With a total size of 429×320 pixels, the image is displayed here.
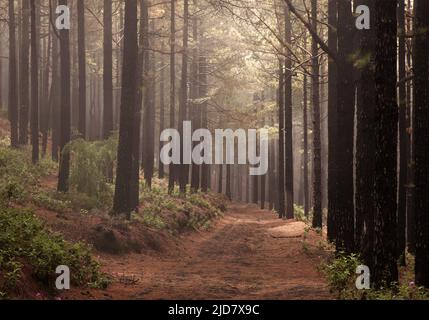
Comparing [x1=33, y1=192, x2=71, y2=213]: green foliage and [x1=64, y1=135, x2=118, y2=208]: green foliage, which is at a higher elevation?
[x1=64, y1=135, x2=118, y2=208]: green foliage

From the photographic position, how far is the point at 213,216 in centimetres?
2802

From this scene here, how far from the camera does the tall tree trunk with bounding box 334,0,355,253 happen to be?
1219 centimetres

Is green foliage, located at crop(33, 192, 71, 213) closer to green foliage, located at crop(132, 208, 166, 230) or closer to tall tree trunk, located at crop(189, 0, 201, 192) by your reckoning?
green foliage, located at crop(132, 208, 166, 230)

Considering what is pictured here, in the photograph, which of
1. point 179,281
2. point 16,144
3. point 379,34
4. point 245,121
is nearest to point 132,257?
point 179,281

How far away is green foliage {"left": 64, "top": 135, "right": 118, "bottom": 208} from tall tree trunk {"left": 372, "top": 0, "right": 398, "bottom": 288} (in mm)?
11633

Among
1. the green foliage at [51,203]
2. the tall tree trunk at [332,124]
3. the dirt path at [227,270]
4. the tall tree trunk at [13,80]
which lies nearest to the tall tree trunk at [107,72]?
the green foliage at [51,203]

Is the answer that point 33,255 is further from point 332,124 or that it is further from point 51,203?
point 332,124

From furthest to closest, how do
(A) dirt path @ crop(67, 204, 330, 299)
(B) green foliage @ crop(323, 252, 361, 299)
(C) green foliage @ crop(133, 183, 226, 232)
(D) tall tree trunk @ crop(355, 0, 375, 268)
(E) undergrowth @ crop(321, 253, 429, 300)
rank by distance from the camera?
(C) green foliage @ crop(133, 183, 226, 232) < (D) tall tree trunk @ crop(355, 0, 375, 268) < (A) dirt path @ crop(67, 204, 330, 299) < (B) green foliage @ crop(323, 252, 361, 299) < (E) undergrowth @ crop(321, 253, 429, 300)

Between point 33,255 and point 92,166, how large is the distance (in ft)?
29.9

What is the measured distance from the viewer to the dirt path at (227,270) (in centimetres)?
952

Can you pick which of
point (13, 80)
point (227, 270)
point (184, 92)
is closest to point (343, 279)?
point (227, 270)

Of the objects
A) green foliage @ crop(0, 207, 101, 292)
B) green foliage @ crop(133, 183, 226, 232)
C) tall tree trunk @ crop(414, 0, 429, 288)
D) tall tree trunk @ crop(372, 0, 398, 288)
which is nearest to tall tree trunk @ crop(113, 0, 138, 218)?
green foliage @ crop(133, 183, 226, 232)

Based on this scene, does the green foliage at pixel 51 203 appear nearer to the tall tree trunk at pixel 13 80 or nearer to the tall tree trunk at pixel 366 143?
the tall tree trunk at pixel 366 143
